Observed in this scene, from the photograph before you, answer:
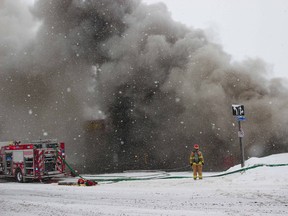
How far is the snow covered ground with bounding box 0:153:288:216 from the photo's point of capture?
6.29 m

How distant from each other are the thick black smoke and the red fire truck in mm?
5357

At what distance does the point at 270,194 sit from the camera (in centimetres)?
750

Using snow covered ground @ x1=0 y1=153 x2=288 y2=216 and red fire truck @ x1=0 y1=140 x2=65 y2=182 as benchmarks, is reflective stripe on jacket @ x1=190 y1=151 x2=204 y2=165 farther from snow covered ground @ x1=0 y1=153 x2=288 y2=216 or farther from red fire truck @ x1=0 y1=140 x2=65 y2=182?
red fire truck @ x1=0 y1=140 x2=65 y2=182

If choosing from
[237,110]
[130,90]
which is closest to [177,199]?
[237,110]

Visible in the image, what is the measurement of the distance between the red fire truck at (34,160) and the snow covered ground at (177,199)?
12.1 ft

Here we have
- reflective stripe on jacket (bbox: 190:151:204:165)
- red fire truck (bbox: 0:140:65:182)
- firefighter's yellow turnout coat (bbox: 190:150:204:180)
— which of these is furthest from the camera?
red fire truck (bbox: 0:140:65:182)

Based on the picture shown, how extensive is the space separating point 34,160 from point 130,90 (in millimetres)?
13267

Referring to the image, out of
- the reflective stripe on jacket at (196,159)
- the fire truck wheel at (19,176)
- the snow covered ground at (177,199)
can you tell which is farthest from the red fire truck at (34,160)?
the reflective stripe on jacket at (196,159)

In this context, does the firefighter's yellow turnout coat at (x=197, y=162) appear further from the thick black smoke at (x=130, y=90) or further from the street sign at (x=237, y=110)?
the thick black smoke at (x=130, y=90)

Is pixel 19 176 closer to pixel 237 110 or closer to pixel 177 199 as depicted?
pixel 237 110

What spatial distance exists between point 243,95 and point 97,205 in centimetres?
1546

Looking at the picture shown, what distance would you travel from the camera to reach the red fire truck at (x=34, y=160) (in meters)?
14.3

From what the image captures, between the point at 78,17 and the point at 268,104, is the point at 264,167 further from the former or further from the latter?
the point at 78,17

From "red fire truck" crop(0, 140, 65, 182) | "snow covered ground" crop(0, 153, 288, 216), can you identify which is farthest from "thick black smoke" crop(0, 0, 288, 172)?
"snow covered ground" crop(0, 153, 288, 216)
